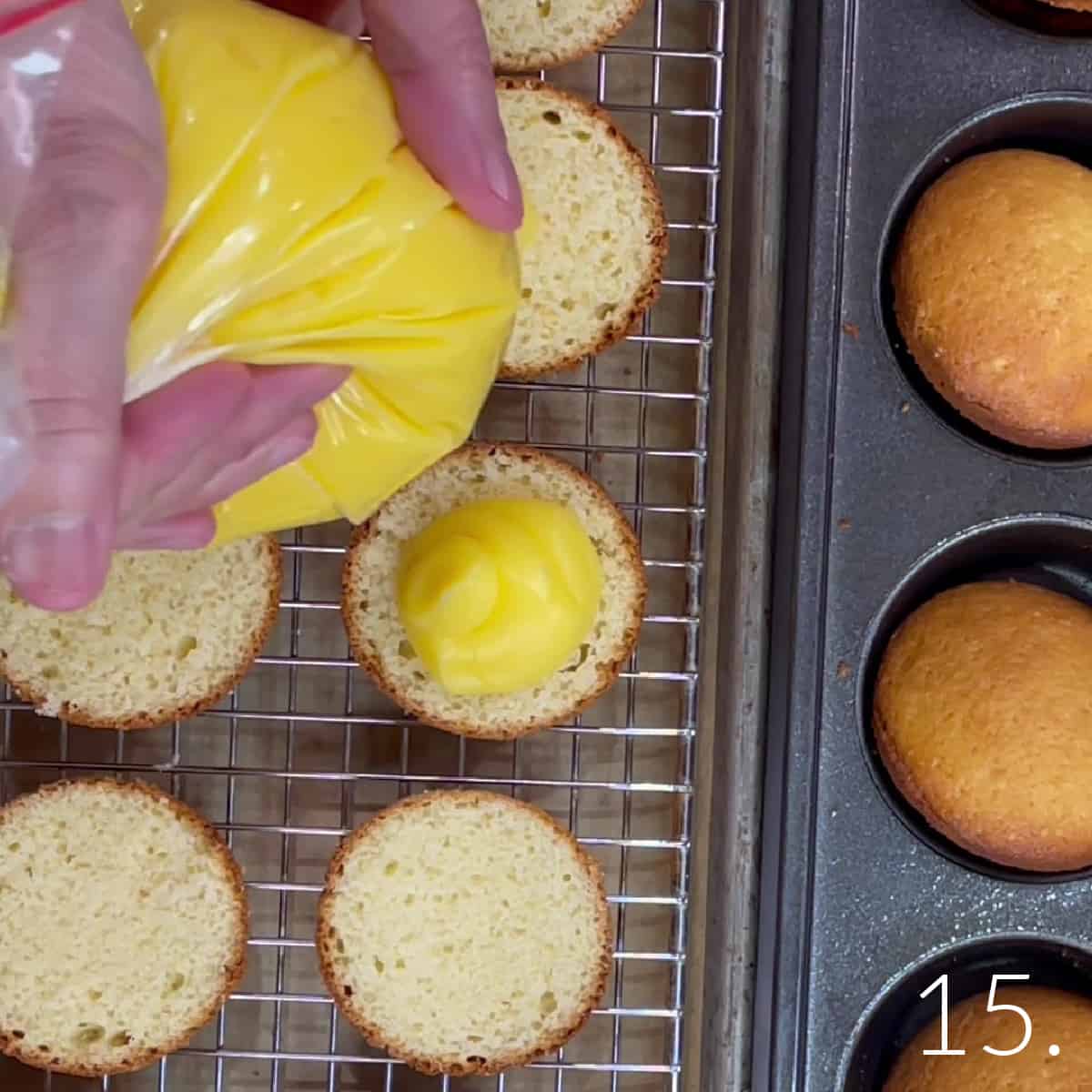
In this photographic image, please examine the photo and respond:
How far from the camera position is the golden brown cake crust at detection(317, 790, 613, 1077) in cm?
150

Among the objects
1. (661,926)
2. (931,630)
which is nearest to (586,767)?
(661,926)

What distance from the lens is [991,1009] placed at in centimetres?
138

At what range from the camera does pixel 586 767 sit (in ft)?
5.45

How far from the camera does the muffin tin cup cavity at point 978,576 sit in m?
1.38

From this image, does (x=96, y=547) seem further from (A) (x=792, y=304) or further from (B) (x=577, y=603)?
(A) (x=792, y=304)

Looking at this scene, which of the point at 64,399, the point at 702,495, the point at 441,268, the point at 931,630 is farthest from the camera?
the point at 702,495

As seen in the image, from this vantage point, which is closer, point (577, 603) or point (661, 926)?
point (577, 603)

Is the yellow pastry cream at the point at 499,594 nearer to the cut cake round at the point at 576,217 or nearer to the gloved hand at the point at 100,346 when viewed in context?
the cut cake round at the point at 576,217

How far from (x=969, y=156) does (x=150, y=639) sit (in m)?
1.07

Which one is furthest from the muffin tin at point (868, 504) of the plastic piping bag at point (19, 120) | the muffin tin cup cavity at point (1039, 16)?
the plastic piping bag at point (19, 120)

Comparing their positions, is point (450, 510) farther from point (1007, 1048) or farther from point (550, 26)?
point (1007, 1048)

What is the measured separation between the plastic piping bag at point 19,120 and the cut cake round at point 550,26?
2.40 ft

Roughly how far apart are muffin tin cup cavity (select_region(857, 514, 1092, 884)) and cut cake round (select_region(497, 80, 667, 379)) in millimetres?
447

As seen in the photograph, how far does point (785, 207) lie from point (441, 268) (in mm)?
510
